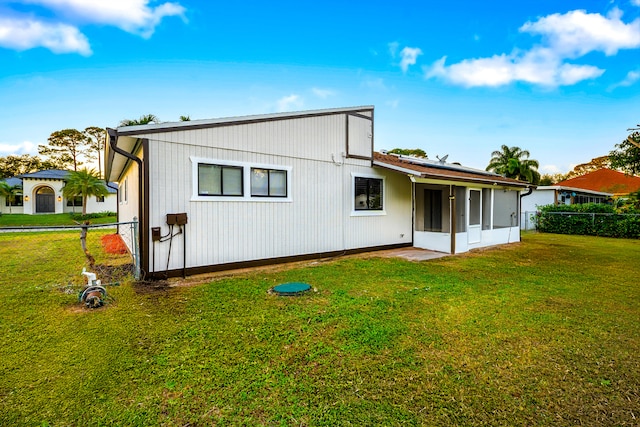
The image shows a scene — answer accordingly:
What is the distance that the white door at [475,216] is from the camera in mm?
10344

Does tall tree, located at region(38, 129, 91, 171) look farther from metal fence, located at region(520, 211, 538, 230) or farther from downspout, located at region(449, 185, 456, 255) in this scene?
metal fence, located at region(520, 211, 538, 230)

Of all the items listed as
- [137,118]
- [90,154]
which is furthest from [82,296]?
[90,154]

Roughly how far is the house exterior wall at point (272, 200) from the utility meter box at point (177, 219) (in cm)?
15

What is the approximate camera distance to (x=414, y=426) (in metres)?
2.00

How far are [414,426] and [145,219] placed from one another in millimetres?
5615

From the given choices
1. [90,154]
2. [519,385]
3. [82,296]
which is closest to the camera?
[519,385]

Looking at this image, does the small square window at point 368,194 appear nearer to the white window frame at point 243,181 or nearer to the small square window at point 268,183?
the white window frame at point 243,181

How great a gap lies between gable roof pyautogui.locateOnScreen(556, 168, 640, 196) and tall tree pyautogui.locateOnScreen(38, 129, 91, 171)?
59.2 meters

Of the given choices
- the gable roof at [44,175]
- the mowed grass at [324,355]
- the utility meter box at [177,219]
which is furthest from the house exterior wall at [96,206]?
the utility meter box at [177,219]

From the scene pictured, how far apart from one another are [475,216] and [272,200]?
7.46 meters

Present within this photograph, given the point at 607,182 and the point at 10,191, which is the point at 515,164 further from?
the point at 10,191

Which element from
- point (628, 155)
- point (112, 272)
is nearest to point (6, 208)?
point (112, 272)

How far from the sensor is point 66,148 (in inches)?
1607

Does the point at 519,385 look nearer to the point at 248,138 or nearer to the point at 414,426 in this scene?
the point at 414,426
